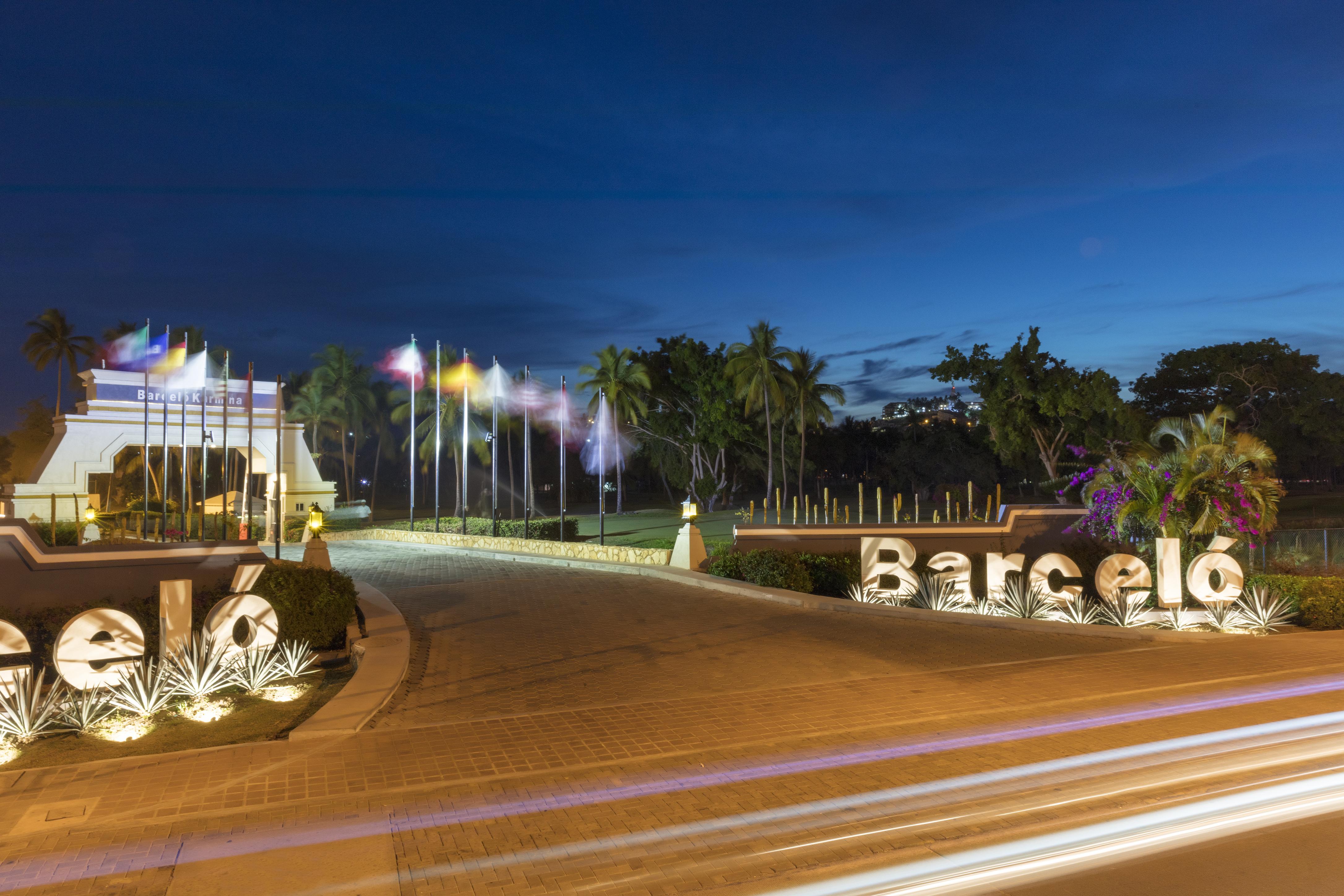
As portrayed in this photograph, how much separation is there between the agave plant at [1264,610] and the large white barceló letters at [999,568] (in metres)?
2.99

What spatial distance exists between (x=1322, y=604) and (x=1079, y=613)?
3.49 meters

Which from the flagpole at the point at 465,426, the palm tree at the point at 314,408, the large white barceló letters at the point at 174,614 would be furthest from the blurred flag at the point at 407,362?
the palm tree at the point at 314,408

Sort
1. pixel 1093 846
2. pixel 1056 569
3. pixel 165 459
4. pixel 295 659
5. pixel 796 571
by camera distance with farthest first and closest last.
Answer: pixel 165 459 → pixel 796 571 → pixel 1056 569 → pixel 295 659 → pixel 1093 846

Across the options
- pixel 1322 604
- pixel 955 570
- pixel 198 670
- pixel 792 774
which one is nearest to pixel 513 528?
pixel 955 570

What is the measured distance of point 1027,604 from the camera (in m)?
12.4

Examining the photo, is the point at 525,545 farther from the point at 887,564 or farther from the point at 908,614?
the point at 908,614

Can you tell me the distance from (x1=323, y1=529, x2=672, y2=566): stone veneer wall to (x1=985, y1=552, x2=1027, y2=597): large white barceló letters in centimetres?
689

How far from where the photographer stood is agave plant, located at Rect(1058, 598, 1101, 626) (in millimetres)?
11961

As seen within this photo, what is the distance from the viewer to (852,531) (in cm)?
1639

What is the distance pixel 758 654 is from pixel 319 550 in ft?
24.0

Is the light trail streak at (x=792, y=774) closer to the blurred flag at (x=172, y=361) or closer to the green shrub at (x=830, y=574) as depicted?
the green shrub at (x=830, y=574)

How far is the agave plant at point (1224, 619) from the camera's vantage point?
1146 cm

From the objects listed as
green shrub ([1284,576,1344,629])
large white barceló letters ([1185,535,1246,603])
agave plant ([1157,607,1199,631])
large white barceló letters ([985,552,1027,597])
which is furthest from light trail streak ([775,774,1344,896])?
green shrub ([1284,576,1344,629])

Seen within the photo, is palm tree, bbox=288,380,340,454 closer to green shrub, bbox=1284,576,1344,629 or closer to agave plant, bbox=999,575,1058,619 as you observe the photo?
agave plant, bbox=999,575,1058,619
